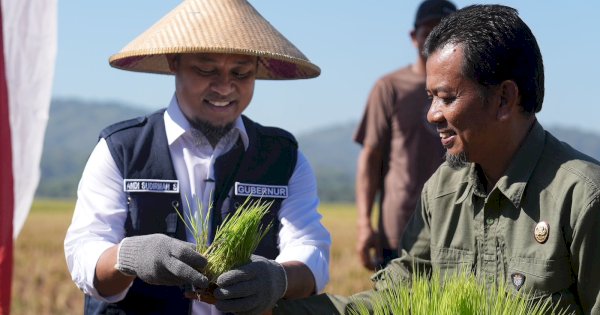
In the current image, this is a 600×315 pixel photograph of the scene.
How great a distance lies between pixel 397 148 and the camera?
713 cm

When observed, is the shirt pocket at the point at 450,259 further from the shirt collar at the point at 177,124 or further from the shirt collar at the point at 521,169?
the shirt collar at the point at 177,124

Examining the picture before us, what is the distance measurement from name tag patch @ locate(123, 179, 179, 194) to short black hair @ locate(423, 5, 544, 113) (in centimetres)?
128

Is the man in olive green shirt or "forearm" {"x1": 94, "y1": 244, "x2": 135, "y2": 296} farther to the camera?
"forearm" {"x1": 94, "y1": 244, "x2": 135, "y2": 296}

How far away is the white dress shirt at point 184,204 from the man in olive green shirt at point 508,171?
53 centimetres

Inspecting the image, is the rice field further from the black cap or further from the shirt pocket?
the shirt pocket

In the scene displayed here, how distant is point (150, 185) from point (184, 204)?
15cm

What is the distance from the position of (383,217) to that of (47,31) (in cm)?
286

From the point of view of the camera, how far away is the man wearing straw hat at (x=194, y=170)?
4.10 m

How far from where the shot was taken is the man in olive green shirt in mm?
3381

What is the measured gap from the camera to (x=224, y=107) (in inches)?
165

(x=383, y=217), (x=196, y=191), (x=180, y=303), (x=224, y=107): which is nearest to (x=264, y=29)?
(x=224, y=107)

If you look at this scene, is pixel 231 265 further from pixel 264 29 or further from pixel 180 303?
pixel 264 29

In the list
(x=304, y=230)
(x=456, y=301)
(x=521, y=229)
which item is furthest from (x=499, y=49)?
(x=304, y=230)

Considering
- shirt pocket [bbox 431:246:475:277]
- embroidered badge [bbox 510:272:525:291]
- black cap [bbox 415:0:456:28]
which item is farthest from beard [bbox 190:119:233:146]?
black cap [bbox 415:0:456:28]
